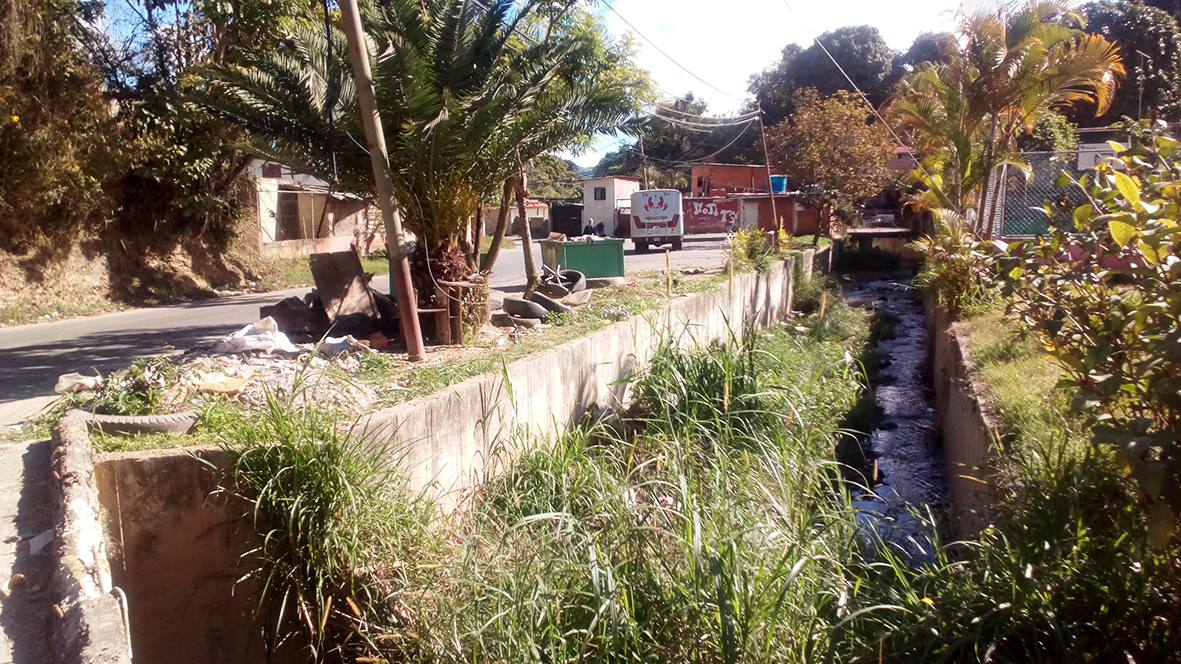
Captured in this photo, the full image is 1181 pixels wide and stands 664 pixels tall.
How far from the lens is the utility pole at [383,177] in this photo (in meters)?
6.56

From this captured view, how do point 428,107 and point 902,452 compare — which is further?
point 902,452

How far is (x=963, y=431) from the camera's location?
7.17 meters

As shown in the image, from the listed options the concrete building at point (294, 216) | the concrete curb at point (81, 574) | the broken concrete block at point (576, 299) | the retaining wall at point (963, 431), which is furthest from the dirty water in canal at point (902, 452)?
the concrete building at point (294, 216)

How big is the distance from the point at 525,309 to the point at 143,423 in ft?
17.0

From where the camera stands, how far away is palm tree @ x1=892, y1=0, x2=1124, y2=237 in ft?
40.1

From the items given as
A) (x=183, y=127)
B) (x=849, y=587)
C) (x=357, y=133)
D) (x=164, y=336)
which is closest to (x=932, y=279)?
(x=357, y=133)

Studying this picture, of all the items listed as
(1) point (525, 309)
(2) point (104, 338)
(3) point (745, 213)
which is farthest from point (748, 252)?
(3) point (745, 213)

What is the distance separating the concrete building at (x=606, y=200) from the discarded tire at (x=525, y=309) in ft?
97.8

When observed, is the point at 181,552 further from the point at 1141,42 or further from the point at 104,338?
the point at 1141,42

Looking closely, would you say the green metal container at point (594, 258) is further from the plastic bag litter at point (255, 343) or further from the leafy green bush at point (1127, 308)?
the leafy green bush at point (1127, 308)

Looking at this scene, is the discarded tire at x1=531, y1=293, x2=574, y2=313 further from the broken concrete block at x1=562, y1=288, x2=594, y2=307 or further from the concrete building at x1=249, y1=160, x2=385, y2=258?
the concrete building at x1=249, y1=160, x2=385, y2=258

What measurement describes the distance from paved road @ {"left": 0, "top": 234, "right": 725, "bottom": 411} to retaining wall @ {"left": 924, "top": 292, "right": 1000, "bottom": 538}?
7.10m

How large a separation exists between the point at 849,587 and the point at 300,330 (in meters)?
6.02

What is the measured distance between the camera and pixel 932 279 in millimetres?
13859
